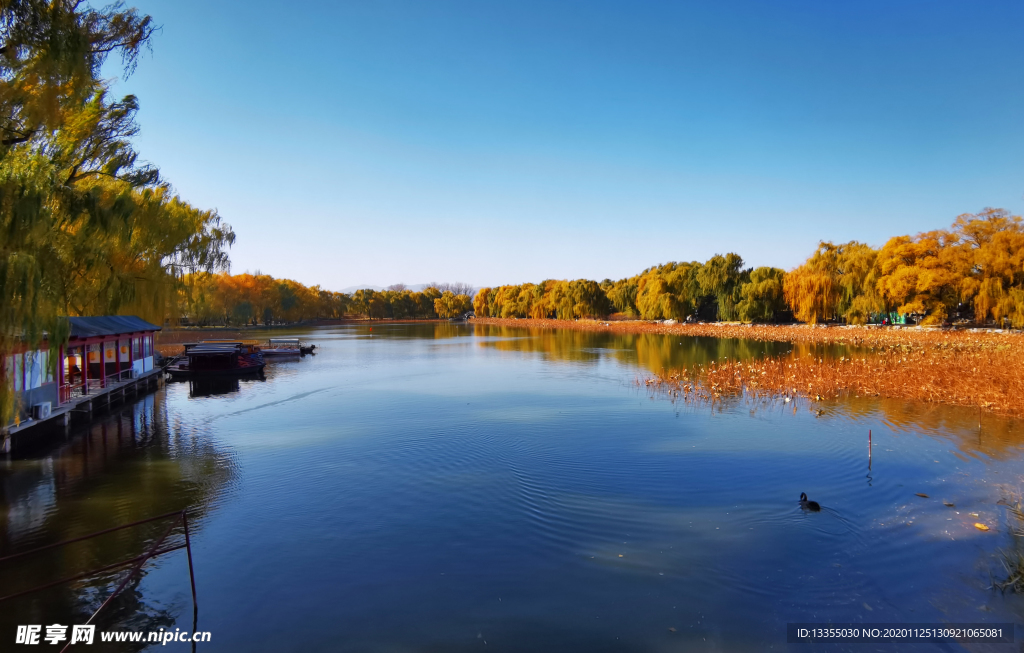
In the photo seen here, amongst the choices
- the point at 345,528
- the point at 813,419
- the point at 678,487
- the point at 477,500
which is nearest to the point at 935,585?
the point at 678,487

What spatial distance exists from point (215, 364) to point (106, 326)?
1118 centimetres

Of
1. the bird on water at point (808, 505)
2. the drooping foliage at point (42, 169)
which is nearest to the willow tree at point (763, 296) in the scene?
the bird on water at point (808, 505)

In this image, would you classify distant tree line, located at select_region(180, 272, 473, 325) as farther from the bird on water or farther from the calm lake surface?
the bird on water

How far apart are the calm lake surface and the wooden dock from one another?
0.91 metres

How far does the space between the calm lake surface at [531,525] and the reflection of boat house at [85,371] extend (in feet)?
4.38

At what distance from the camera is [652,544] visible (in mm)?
9609

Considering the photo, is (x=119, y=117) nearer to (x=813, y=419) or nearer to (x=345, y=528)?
(x=345, y=528)

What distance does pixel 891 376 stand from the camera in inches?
987

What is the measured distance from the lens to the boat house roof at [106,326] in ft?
68.7

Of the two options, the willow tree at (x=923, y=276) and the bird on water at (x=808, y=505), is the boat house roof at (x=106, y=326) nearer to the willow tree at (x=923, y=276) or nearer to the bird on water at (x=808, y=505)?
the bird on water at (x=808, y=505)

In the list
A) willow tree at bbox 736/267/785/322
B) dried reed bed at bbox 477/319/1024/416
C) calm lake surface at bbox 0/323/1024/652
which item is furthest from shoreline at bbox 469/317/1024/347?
calm lake surface at bbox 0/323/1024/652

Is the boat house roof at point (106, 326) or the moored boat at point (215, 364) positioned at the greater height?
the boat house roof at point (106, 326)

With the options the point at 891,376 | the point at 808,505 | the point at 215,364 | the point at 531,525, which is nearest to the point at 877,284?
the point at 891,376

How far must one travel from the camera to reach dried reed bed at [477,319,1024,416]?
69.4 feet
